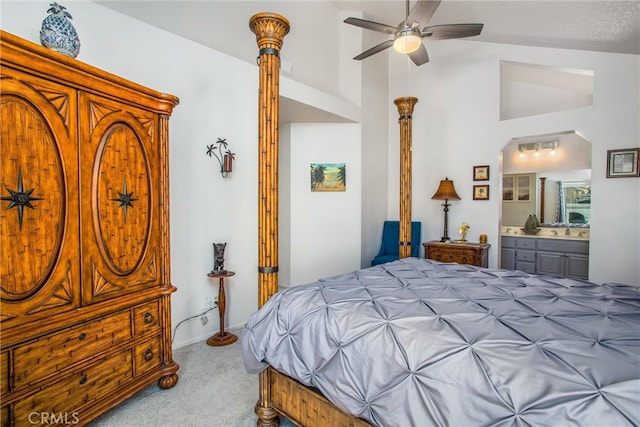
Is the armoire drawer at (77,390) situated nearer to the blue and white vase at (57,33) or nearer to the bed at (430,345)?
the bed at (430,345)

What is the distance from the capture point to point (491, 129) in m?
4.11

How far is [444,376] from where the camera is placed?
1.04 m

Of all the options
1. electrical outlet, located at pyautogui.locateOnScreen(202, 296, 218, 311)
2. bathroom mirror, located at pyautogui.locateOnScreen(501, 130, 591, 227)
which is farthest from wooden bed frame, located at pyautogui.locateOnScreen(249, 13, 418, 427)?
bathroom mirror, located at pyautogui.locateOnScreen(501, 130, 591, 227)

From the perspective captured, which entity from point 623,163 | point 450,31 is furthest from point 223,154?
point 623,163

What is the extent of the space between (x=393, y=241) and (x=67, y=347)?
12.7 ft

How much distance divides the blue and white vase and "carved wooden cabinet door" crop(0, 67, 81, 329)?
0.26 metres

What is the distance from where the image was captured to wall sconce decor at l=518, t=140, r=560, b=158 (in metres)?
4.64

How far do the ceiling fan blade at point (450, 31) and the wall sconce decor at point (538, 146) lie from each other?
2.91 meters

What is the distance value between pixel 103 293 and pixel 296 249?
282cm

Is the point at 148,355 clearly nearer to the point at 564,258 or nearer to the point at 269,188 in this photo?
the point at 269,188

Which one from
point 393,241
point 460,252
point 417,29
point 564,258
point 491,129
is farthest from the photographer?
point 393,241

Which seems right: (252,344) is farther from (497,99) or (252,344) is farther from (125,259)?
(497,99)

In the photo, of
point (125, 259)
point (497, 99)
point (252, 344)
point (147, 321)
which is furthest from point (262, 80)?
point (497, 99)

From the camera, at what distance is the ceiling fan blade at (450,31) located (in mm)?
2560
